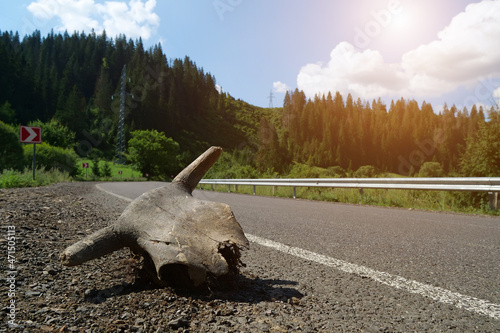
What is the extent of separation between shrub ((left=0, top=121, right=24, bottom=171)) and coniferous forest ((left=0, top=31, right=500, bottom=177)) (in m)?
40.1

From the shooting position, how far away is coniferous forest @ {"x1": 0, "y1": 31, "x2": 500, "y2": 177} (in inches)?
3469

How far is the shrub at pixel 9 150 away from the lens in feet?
70.5

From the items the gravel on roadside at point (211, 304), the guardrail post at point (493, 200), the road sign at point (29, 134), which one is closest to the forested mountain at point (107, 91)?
the road sign at point (29, 134)

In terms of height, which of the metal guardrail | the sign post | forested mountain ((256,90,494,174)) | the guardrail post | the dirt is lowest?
the dirt

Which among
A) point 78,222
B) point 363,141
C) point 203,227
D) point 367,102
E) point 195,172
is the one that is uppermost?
point 367,102

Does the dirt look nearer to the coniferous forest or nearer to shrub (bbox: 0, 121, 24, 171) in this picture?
shrub (bbox: 0, 121, 24, 171)

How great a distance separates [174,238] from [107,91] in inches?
5030

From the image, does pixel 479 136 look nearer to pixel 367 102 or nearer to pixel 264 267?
pixel 264 267

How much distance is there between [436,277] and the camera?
238cm

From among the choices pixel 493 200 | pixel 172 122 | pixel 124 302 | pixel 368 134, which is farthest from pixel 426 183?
pixel 172 122

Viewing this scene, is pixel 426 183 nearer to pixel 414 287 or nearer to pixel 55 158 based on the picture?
pixel 414 287

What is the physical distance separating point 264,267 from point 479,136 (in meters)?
13.8

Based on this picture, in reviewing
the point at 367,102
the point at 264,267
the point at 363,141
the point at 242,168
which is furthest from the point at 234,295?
the point at 367,102

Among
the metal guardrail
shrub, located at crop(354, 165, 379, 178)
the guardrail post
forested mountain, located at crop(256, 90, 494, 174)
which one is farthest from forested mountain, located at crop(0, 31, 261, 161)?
the guardrail post
